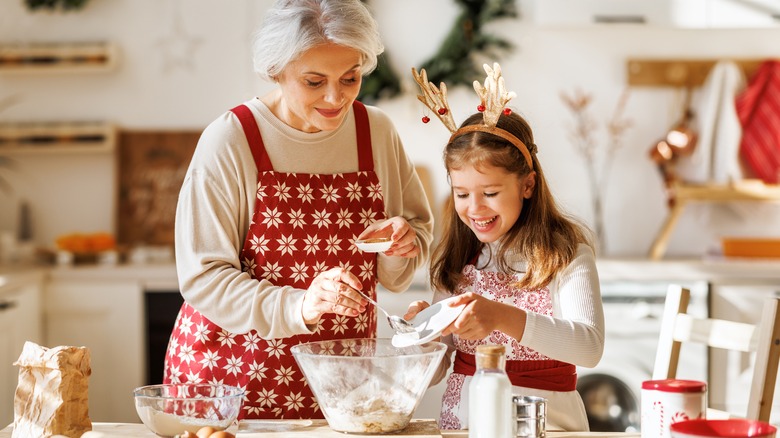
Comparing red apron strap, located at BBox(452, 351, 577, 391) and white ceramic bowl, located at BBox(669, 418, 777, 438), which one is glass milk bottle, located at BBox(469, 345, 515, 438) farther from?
red apron strap, located at BBox(452, 351, 577, 391)

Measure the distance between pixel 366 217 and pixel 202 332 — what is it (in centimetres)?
36

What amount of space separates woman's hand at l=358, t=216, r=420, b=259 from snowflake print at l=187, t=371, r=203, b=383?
1.28 ft

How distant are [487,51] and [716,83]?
88cm

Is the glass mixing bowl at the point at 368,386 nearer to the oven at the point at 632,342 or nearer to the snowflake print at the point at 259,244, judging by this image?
the snowflake print at the point at 259,244

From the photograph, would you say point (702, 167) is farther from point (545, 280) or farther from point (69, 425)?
point (69, 425)

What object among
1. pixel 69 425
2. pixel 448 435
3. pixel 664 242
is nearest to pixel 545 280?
pixel 448 435

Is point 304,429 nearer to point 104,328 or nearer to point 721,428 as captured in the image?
point 721,428

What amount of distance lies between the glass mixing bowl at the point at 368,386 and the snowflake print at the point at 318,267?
35 centimetres

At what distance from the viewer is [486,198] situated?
162cm

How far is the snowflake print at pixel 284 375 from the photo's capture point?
5.57 ft

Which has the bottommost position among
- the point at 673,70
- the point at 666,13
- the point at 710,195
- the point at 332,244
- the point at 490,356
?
the point at 490,356

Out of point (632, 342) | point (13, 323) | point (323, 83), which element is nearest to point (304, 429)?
point (323, 83)

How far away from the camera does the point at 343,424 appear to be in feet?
4.55

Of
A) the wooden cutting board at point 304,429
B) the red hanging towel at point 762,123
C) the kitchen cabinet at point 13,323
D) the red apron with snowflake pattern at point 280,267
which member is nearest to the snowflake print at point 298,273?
the red apron with snowflake pattern at point 280,267
